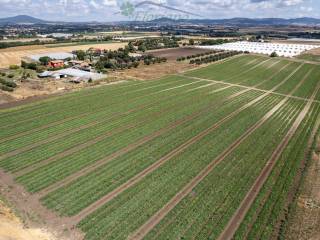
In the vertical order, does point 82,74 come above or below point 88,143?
below

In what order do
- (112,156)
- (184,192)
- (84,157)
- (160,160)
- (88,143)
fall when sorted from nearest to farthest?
(184,192) < (160,160) < (84,157) < (112,156) < (88,143)

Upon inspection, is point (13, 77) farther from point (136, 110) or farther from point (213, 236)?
point (213, 236)

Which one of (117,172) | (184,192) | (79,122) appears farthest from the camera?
(79,122)

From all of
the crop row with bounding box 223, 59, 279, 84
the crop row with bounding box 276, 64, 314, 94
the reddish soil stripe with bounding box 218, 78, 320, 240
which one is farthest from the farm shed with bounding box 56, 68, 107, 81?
the reddish soil stripe with bounding box 218, 78, 320, 240

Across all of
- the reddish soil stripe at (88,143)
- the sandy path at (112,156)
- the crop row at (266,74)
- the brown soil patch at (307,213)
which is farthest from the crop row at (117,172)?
the crop row at (266,74)

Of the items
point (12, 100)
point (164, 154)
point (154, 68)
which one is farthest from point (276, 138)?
point (154, 68)

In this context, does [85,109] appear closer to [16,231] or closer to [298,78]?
[16,231]

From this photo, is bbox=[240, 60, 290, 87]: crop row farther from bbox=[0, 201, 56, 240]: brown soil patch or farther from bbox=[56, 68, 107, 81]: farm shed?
bbox=[0, 201, 56, 240]: brown soil patch

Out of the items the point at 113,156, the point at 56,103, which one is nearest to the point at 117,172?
the point at 113,156
